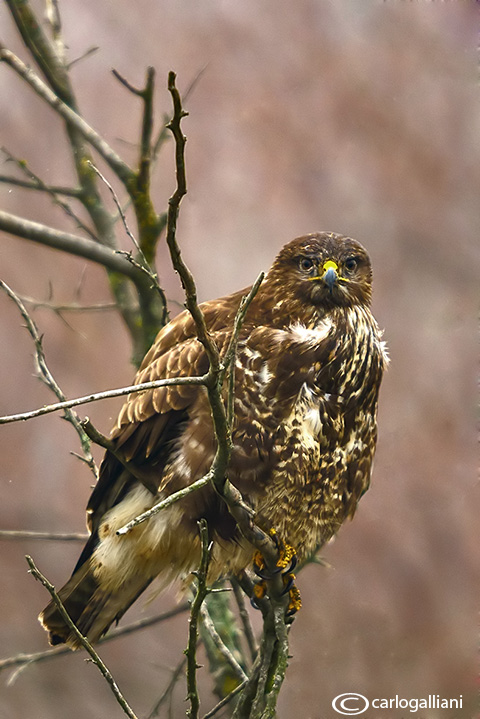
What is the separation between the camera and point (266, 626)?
2.46 meters

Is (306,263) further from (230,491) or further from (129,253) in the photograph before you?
(230,491)

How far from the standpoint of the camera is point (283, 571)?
2.64 metres

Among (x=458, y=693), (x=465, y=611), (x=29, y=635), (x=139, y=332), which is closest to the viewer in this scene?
(x=139, y=332)

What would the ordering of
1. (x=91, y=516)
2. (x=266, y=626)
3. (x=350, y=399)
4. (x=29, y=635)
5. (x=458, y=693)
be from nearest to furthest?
(x=266, y=626), (x=350, y=399), (x=91, y=516), (x=458, y=693), (x=29, y=635)

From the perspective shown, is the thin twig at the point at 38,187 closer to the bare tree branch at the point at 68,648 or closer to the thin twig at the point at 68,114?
the thin twig at the point at 68,114

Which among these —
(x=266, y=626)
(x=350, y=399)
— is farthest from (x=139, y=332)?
(x=266, y=626)

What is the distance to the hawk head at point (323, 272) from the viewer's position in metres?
2.81

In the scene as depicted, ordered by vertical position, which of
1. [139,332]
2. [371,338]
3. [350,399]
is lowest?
[350,399]

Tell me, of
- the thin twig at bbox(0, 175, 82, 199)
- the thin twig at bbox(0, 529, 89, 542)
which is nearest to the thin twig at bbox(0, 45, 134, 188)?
the thin twig at bbox(0, 175, 82, 199)

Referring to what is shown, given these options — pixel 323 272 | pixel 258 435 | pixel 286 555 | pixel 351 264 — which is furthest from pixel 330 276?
pixel 286 555

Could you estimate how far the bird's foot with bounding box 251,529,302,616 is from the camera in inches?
102

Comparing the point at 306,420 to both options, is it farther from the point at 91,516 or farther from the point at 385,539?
the point at 385,539

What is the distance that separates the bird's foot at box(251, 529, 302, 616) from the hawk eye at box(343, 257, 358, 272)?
0.85m

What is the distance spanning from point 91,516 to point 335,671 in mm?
1650
